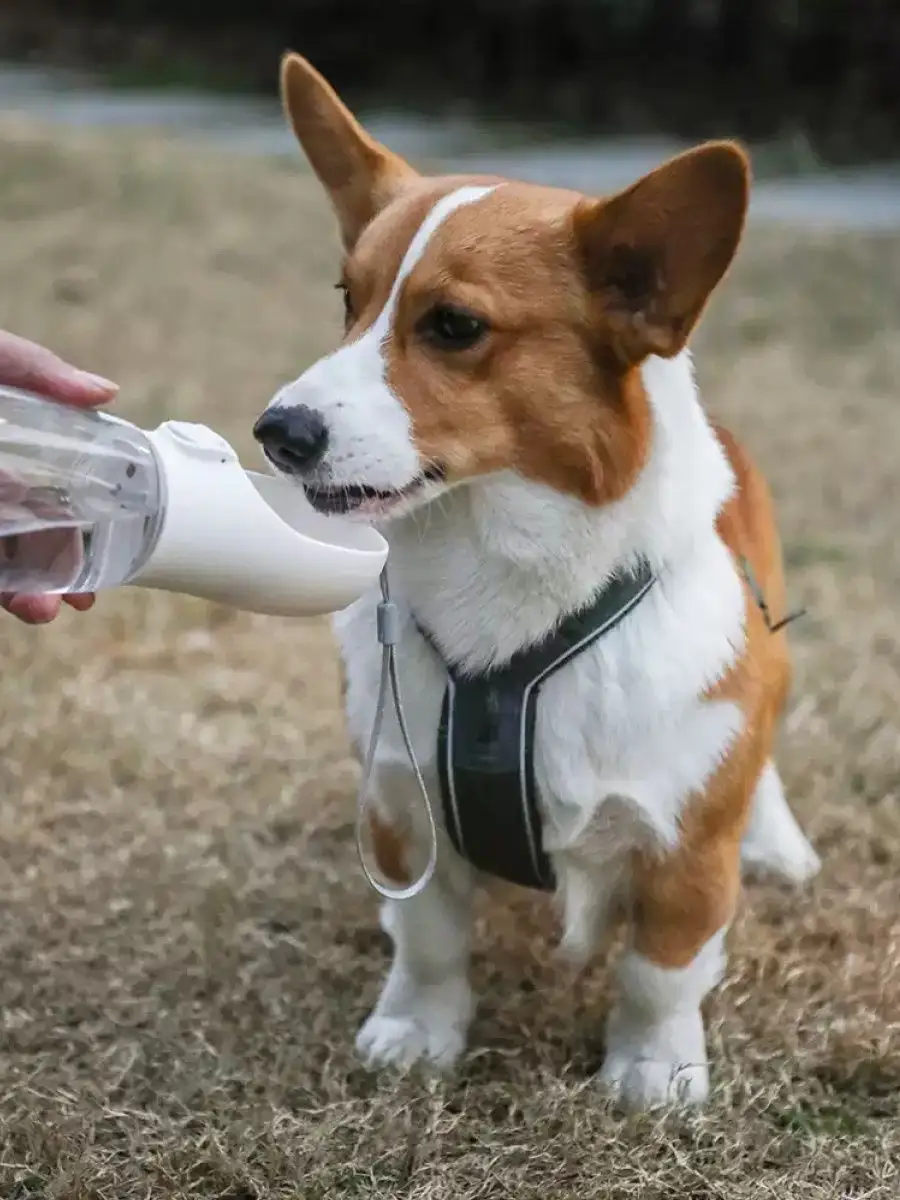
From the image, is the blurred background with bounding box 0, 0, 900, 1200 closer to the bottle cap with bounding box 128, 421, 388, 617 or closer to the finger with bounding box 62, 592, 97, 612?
the finger with bounding box 62, 592, 97, 612

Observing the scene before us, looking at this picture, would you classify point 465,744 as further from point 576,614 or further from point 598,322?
point 598,322

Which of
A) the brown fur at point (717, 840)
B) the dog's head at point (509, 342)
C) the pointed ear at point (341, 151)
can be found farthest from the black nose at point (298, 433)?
the brown fur at point (717, 840)

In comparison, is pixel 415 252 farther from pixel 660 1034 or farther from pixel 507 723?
pixel 660 1034

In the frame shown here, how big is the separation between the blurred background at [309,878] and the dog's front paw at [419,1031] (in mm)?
31

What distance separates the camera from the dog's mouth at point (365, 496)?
1.60 m

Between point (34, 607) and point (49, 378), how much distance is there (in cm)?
29

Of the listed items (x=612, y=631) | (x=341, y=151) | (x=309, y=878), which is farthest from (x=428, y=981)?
(x=341, y=151)

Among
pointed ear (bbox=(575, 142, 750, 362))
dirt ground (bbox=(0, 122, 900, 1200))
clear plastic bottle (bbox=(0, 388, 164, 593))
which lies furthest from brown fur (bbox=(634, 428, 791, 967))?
clear plastic bottle (bbox=(0, 388, 164, 593))

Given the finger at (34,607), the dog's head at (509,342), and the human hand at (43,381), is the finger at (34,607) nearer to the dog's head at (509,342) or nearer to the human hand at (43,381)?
the human hand at (43,381)

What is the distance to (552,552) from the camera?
1.71m

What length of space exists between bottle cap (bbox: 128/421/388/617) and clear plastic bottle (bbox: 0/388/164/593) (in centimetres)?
2

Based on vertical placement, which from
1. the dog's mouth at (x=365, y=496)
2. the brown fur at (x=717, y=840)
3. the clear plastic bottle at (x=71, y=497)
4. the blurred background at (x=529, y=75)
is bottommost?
the blurred background at (x=529, y=75)

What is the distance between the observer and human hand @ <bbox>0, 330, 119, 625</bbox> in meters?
1.87

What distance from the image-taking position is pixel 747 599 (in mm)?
1888
